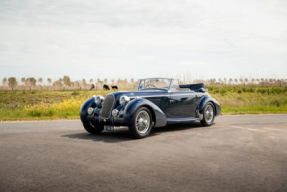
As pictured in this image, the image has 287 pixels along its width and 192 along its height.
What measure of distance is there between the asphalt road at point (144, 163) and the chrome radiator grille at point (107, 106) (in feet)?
2.21

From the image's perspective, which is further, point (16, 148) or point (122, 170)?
point (16, 148)

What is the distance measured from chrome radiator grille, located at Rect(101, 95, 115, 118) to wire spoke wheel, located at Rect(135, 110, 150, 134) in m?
0.86

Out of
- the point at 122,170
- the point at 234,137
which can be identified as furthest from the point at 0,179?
the point at 234,137

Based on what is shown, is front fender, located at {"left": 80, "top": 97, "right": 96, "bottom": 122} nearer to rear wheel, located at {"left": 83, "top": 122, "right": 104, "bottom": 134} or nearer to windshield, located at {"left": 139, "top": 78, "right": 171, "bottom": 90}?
rear wheel, located at {"left": 83, "top": 122, "right": 104, "bottom": 134}

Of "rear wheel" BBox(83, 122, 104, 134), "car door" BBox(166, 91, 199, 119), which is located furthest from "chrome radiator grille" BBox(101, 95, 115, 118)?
"car door" BBox(166, 91, 199, 119)

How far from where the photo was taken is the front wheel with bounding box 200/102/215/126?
9.93 metres

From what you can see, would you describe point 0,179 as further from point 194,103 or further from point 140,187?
point 194,103

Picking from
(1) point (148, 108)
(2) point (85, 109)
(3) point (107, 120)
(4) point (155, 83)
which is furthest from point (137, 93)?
(2) point (85, 109)

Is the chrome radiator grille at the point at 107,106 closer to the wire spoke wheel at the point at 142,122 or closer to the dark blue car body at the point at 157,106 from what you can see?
the dark blue car body at the point at 157,106

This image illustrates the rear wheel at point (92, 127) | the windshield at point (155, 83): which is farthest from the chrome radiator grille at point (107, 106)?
the windshield at point (155, 83)

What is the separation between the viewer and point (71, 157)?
542cm

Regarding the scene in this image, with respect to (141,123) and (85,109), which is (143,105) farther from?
(85,109)

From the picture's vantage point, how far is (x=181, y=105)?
916 cm

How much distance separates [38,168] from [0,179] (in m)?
0.67
